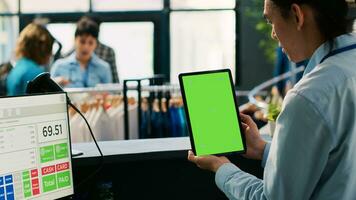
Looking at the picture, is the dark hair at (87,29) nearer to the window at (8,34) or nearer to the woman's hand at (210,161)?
the window at (8,34)

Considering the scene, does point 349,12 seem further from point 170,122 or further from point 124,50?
point 124,50

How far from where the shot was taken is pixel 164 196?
2.31 m

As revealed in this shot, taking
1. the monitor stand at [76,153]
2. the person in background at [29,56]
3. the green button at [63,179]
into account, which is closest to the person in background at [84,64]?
the person in background at [29,56]

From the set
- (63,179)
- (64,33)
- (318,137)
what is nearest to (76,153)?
(63,179)

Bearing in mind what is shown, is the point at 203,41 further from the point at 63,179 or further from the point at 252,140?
the point at 63,179

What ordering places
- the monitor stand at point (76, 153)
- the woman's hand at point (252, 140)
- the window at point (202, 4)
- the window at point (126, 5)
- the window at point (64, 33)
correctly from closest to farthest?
the woman's hand at point (252, 140)
the monitor stand at point (76, 153)
the window at point (64, 33)
the window at point (126, 5)
the window at point (202, 4)

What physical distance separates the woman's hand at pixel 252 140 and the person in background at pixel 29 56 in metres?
2.38

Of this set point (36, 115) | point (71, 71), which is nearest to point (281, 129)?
point (36, 115)

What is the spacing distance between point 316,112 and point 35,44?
3006 millimetres

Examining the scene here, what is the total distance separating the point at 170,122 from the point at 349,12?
8.41ft

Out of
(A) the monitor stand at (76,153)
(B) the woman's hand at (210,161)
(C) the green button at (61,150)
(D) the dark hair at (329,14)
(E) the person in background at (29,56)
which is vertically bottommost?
(A) the monitor stand at (76,153)

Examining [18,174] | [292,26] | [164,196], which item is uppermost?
[292,26]

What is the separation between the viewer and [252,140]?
1873mm

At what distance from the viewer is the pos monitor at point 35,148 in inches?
65.2
